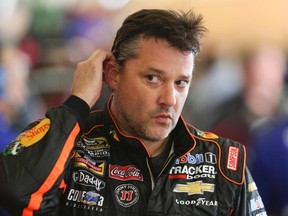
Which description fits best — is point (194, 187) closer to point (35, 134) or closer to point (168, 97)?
point (168, 97)

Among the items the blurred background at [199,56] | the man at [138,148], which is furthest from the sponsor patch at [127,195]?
the blurred background at [199,56]

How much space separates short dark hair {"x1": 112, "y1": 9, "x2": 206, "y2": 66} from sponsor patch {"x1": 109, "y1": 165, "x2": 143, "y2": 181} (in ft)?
1.15

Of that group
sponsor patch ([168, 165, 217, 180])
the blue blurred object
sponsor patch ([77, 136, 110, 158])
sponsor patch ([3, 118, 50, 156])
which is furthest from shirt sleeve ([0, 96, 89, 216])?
the blue blurred object

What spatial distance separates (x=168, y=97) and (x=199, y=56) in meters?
3.21

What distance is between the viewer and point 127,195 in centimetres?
213

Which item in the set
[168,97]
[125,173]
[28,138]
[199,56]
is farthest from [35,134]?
[199,56]

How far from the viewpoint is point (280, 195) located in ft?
10.7

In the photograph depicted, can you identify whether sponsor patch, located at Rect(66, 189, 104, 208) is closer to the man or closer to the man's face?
the man

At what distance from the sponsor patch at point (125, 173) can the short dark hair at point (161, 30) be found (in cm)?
35

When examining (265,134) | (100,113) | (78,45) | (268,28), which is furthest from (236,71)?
(100,113)

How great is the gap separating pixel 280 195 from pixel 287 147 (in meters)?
0.24

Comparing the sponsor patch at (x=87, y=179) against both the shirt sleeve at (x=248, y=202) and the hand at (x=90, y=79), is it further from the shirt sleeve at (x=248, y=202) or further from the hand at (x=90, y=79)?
the shirt sleeve at (x=248, y=202)

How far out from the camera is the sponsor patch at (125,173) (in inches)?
85.4

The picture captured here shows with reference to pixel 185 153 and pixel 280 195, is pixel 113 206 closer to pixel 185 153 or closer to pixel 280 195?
pixel 185 153
